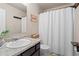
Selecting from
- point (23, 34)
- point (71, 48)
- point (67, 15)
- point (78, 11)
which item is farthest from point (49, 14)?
point (71, 48)

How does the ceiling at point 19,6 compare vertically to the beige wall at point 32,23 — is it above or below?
above

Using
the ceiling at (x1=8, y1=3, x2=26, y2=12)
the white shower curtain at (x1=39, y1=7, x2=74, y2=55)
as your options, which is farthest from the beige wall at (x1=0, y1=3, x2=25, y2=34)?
the white shower curtain at (x1=39, y1=7, x2=74, y2=55)

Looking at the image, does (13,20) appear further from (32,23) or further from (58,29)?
(58,29)

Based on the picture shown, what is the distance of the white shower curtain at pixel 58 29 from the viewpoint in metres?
2.05

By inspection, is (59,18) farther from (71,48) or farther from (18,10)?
(18,10)

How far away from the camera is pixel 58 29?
7.09 ft

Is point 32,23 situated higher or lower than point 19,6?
lower

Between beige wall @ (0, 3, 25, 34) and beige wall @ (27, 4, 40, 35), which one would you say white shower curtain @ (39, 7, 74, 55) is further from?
beige wall @ (0, 3, 25, 34)

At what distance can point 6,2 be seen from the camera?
1.55 m

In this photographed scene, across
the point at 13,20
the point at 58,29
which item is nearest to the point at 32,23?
the point at 13,20

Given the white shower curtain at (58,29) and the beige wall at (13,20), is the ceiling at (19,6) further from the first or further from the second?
the white shower curtain at (58,29)

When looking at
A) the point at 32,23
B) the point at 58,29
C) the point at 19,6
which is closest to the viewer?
the point at 19,6

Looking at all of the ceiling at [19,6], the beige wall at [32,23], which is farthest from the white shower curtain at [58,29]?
the ceiling at [19,6]

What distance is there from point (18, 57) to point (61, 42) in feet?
3.87
